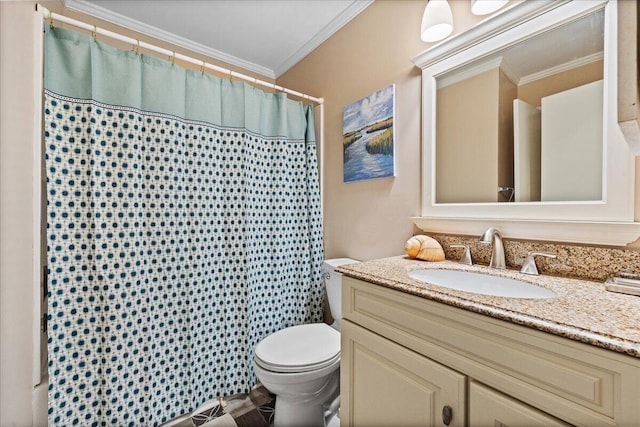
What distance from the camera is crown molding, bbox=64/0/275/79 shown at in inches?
69.7

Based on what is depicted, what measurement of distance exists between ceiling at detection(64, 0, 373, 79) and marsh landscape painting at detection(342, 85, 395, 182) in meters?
0.61

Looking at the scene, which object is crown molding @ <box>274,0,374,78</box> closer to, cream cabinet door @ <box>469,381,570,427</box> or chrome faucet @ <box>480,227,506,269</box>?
chrome faucet @ <box>480,227,506,269</box>

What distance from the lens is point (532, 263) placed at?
947mm

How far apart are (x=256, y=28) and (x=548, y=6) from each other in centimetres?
174

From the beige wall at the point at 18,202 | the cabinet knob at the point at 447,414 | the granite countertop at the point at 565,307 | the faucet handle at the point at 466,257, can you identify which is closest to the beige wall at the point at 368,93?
the faucet handle at the point at 466,257

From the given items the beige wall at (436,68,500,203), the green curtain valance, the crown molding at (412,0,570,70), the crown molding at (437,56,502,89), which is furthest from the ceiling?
the beige wall at (436,68,500,203)

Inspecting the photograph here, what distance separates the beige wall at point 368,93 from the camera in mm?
1407

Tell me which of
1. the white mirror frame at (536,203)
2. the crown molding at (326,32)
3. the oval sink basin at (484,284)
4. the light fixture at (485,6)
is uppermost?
the crown molding at (326,32)

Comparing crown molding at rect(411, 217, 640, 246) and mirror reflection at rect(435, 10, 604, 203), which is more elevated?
mirror reflection at rect(435, 10, 604, 203)

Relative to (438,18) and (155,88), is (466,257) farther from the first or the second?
(155,88)

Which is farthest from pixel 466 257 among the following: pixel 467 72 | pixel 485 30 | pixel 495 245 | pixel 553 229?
pixel 485 30

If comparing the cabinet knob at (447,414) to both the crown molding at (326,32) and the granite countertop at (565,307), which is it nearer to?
the granite countertop at (565,307)

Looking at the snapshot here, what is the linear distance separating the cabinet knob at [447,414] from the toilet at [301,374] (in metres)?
0.63

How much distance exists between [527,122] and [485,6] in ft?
1.68
